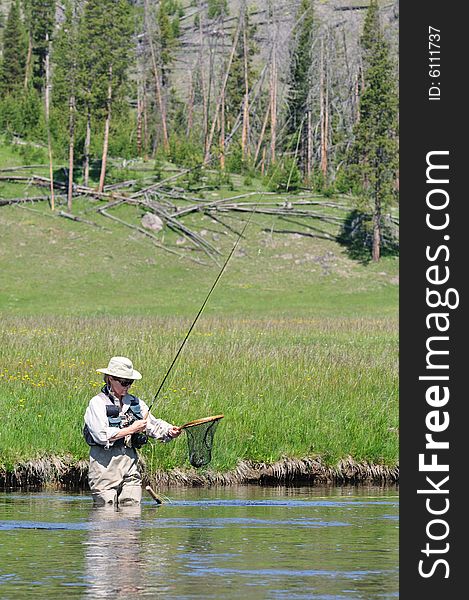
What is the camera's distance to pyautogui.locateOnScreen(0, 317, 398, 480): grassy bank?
16.0m

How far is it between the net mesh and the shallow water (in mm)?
468

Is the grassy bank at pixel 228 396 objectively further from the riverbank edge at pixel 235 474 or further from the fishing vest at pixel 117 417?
the fishing vest at pixel 117 417

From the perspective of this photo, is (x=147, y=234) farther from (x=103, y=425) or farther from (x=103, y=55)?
(x=103, y=425)

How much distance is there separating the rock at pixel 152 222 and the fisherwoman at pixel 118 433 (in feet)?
173

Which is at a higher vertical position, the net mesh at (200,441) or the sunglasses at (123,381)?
the sunglasses at (123,381)

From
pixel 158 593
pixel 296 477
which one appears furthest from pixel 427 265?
pixel 158 593

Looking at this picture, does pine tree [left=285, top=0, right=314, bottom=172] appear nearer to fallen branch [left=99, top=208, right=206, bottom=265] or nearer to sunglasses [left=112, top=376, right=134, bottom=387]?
fallen branch [left=99, top=208, right=206, bottom=265]

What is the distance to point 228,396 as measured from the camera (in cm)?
1834

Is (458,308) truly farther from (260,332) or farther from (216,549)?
(260,332)

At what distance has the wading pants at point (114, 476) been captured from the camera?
13.2m

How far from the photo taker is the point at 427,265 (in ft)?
53.0

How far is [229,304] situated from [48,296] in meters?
6.31

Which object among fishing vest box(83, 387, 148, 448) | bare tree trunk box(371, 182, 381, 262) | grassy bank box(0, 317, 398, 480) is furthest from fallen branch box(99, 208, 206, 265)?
fishing vest box(83, 387, 148, 448)

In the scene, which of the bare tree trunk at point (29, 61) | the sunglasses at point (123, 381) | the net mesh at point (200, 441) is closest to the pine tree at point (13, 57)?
the bare tree trunk at point (29, 61)
